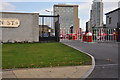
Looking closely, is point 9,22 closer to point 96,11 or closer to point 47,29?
point 47,29

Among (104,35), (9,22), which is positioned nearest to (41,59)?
(9,22)

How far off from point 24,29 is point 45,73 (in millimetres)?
14787

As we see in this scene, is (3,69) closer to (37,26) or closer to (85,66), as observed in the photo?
(85,66)

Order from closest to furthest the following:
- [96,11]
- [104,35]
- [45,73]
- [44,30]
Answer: [45,73]
[44,30]
[104,35]
[96,11]

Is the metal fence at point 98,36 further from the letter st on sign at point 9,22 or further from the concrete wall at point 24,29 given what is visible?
the letter st on sign at point 9,22

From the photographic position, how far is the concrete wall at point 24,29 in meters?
18.1

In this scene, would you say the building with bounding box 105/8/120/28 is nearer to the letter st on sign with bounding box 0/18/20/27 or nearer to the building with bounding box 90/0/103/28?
the building with bounding box 90/0/103/28

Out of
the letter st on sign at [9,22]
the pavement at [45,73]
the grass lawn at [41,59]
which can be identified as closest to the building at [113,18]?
the letter st on sign at [9,22]

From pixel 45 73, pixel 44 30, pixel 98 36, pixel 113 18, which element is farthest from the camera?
pixel 113 18

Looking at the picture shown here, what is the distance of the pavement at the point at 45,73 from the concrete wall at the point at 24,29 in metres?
14.0

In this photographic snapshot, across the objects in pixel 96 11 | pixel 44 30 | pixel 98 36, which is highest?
pixel 96 11

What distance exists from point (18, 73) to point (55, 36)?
16.1m

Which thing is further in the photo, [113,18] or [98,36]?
[113,18]

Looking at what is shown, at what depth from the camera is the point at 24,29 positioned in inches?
736
